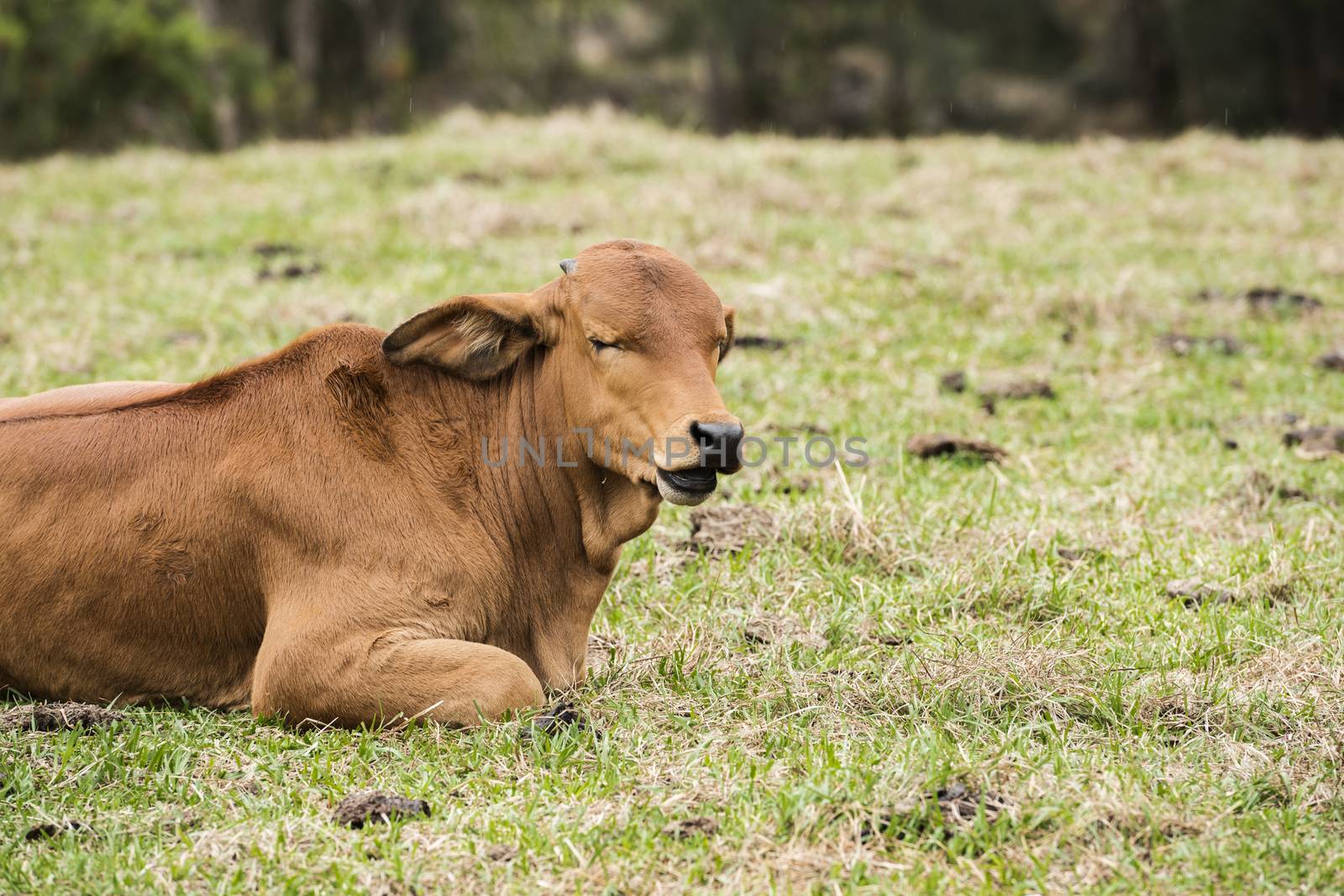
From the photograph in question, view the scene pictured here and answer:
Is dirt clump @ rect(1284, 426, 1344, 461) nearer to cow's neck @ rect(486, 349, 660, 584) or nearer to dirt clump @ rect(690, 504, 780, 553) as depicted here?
dirt clump @ rect(690, 504, 780, 553)

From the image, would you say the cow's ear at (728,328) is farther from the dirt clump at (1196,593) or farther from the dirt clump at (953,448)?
the dirt clump at (953,448)

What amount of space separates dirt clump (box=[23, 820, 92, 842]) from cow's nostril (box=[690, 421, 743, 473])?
75.3 inches

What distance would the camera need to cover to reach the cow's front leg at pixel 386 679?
161 inches

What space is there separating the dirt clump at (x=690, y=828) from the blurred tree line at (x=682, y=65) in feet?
70.9

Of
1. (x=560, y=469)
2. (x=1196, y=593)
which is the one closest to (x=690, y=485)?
(x=560, y=469)

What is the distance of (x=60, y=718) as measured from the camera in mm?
4262

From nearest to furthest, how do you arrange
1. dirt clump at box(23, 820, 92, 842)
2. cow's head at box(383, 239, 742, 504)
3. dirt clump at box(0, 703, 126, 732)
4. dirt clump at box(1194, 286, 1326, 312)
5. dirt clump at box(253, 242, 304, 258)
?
dirt clump at box(23, 820, 92, 842) < cow's head at box(383, 239, 742, 504) < dirt clump at box(0, 703, 126, 732) < dirt clump at box(1194, 286, 1326, 312) < dirt clump at box(253, 242, 304, 258)

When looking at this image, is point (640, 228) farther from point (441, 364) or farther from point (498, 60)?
point (498, 60)

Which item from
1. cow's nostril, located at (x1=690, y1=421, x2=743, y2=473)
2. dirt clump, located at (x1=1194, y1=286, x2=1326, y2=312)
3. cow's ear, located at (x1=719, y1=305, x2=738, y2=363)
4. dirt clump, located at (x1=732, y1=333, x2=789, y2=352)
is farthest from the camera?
dirt clump, located at (x1=1194, y1=286, x2=1326, y2=312)

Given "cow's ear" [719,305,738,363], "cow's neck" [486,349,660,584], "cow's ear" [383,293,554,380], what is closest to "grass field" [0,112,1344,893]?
"cow's neck" [486,349,660,584]

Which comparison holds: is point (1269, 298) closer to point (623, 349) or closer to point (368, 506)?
point (623, 349)

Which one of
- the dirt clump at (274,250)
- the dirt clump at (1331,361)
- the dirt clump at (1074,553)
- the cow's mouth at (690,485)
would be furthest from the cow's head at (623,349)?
the dirt clump at (274,250)

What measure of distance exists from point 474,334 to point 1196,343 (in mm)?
6183

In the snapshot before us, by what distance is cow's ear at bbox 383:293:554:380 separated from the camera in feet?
14.5
